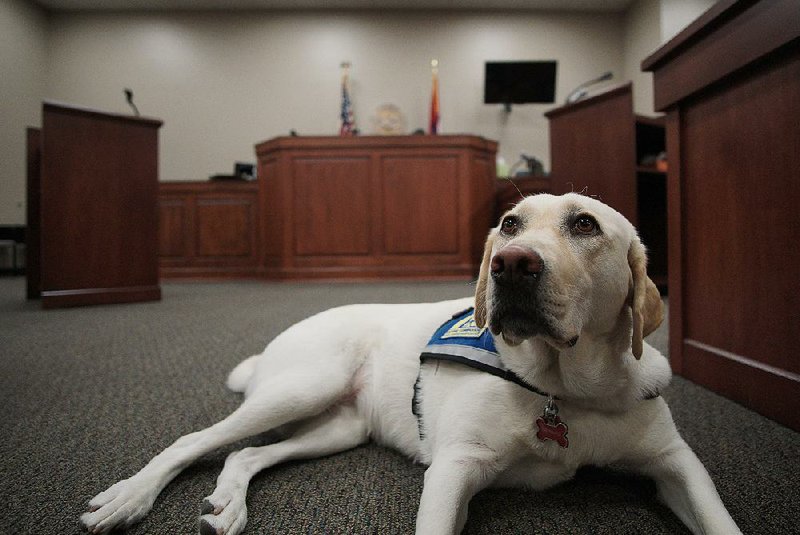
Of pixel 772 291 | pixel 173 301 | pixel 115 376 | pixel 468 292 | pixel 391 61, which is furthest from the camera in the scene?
pixel 391 61

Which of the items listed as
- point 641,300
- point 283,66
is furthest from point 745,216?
point 283,66

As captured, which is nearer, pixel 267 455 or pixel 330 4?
pixel 267 455

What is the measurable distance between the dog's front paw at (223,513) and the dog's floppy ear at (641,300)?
77 centimetres

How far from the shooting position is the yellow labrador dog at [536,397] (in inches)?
33.6

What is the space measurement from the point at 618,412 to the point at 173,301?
4.11 metres

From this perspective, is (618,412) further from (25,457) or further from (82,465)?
(25,457)

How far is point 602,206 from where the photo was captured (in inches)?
38.8

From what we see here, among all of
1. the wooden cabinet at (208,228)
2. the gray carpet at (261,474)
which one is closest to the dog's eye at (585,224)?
the gray carpet at (261,474)

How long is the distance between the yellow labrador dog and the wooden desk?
0.69 m

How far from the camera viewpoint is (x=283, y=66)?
348 inches

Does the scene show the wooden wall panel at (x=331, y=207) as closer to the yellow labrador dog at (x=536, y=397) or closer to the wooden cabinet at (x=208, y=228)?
the wooden cabinet at (x=208, y=228)

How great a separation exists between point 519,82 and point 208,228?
5.45m

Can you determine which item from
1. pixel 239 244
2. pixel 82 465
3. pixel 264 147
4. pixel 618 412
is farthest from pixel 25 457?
pixel 239 244

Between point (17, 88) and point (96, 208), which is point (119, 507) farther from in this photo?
point (17, 88)
